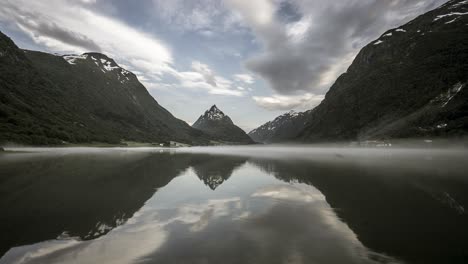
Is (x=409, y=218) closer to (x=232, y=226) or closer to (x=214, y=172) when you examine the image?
(x=232, y=226)

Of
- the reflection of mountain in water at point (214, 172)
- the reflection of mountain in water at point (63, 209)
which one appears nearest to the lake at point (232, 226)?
the reflection of mountain in water at point (63, 209)

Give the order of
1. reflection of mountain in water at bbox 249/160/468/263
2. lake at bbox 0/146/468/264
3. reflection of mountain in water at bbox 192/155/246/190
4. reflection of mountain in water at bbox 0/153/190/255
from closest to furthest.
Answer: lake at bbox 0/146/468/264, reflection of mountain in water at bbox 249/160/468/263, reflection of mountain in water at bbox 0/153/190/255, reflection of mountain in water at bbox 192/155/246/190

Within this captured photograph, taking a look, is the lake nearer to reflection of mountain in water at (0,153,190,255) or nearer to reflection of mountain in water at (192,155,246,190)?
reflection of mountain in water at (0,153,190,255)

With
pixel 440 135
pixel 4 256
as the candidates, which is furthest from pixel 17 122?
pixel 440 135

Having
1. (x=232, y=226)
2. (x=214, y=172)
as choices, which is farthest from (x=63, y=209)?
(x=214, y=172)

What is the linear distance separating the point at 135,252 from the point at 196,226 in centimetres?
363

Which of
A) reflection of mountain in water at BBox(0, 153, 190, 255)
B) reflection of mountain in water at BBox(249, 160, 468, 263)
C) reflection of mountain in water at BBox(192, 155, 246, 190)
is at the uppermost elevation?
reflection of mountain in water at BBox(249, 160, 468, 263)

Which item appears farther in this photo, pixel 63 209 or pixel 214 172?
pixel 214 172

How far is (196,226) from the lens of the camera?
1223 cm

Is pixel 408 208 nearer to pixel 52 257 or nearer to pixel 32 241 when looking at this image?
pixel 52 257

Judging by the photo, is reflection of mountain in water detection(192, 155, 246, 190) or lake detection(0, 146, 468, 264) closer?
lake detection(0, 146, 468, 264)

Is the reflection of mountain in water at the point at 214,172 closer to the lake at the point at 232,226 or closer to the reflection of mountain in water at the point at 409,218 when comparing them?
the lake at the point at 232,226

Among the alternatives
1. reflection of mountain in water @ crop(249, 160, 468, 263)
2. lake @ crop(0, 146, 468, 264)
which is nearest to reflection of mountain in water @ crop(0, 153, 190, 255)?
lake @ crop(0, 146, 468, 264)

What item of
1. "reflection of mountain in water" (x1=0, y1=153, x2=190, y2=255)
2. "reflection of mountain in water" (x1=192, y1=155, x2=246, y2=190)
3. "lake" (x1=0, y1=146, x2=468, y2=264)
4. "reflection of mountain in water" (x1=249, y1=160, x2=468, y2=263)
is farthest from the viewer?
"reflection of mountain in water" (x1=192, y1=155, x2=246, y2=190)
